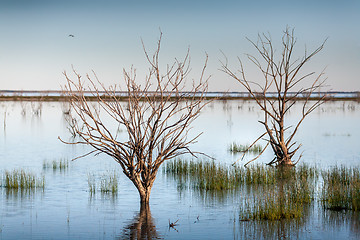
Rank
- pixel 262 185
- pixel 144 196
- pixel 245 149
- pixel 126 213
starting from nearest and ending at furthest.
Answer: pixel 126 213, pixel 144 196, pixel 262 185, pixel 245 149

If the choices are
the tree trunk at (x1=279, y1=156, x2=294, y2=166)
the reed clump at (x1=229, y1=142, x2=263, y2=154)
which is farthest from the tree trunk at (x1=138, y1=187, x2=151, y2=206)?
the reed clump at (x1=229, y1=142, x2=263, y2=154)

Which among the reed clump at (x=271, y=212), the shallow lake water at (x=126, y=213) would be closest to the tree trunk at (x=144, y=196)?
the shallow lake water at (x=126, y=213)

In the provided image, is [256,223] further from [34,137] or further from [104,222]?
[34,137]

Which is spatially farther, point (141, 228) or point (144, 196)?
point (144, 196)

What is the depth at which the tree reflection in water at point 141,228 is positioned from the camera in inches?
368

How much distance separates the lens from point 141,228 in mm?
9891

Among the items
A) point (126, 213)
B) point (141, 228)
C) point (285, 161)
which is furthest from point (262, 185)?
point (141, 228)

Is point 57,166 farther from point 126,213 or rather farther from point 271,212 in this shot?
point 271,212

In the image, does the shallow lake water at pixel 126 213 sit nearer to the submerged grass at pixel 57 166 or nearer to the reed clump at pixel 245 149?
the submerged grass at pixel 57 166

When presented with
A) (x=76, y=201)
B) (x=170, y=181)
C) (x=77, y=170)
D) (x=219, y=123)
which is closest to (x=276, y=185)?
(x=170, y=181)

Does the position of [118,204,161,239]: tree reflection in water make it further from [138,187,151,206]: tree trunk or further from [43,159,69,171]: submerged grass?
[43,159,69,171]: submerged grass

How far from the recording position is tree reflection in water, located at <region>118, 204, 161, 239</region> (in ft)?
30.6

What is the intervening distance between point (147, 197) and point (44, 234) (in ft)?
9.87

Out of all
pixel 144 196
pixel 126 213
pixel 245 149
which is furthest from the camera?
pixel 245 149
